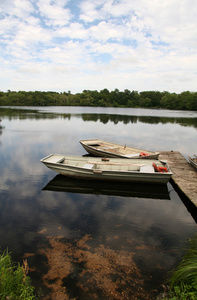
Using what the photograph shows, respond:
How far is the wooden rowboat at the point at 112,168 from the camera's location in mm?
13898

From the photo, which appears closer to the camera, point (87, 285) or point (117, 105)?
point (87, 285)

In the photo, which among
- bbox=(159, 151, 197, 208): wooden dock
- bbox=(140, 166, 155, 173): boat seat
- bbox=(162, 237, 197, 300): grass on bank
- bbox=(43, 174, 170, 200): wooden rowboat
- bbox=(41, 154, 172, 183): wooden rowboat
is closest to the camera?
bbox=(162, 237, 197, 300): grass on bank

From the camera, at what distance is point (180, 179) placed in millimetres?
14773


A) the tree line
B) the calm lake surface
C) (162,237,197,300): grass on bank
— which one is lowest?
the calm lake surface

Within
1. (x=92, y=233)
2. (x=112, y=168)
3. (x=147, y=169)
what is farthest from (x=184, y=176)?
(x=92, y=233)

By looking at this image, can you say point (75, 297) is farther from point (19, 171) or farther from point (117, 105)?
point (117, 105)

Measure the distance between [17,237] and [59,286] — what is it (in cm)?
355

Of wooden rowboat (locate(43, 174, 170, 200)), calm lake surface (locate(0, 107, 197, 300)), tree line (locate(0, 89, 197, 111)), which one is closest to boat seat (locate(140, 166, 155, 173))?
wooden rowboat (locate(43, 174, 170, 200))

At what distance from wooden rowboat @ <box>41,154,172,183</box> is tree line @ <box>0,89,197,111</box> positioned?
456ft

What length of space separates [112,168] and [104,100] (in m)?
187

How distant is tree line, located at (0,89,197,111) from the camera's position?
152325 millimetres

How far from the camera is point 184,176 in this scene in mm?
15367

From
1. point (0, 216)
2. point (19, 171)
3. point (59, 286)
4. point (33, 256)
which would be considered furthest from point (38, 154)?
point (59, 286)

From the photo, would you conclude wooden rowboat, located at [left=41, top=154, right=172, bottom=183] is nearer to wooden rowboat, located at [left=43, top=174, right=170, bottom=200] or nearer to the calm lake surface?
wooden rowboat, located at [left=43, top=174, right=170, bottom=200]
